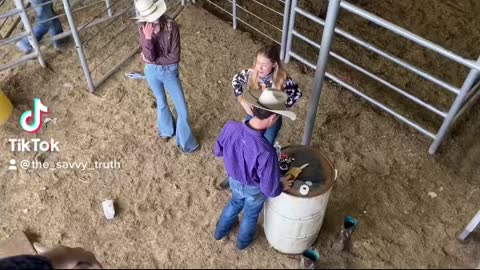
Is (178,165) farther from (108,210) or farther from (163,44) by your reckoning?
(163,44)

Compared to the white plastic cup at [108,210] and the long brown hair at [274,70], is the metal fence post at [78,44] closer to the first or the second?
the white plastic cup at [108,210]

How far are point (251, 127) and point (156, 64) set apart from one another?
1313mm

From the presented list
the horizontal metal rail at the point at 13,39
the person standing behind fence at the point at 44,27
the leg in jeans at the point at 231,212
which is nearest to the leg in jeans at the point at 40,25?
the person standing behind fence at the point at 44,27

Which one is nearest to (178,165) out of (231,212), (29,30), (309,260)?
(231,212)

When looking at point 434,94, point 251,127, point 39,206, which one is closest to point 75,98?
point 39,206

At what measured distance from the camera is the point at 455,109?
3.81 metres

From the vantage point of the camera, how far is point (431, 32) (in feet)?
18.1

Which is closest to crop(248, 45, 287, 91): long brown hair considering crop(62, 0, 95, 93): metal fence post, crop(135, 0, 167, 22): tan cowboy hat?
crop(135, 0, 167, 22): tan cowboy hat

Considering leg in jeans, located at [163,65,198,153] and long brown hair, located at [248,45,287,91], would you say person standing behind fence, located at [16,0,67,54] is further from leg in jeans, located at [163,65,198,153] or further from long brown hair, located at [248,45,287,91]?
long brown hair, located at [248,45,287,91]

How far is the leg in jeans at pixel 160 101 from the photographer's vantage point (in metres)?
3.79

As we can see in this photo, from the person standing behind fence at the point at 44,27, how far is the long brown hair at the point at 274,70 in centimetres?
253

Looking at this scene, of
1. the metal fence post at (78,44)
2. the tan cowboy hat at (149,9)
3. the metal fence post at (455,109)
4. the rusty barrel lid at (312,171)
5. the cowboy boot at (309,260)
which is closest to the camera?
the cowboy boot at (309,260)

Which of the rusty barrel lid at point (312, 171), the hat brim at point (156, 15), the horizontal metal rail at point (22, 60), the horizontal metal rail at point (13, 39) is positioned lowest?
the horizontal metal rail at point (22, 60)

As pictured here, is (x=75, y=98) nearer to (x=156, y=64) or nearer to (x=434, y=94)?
(x=156, y=64)
